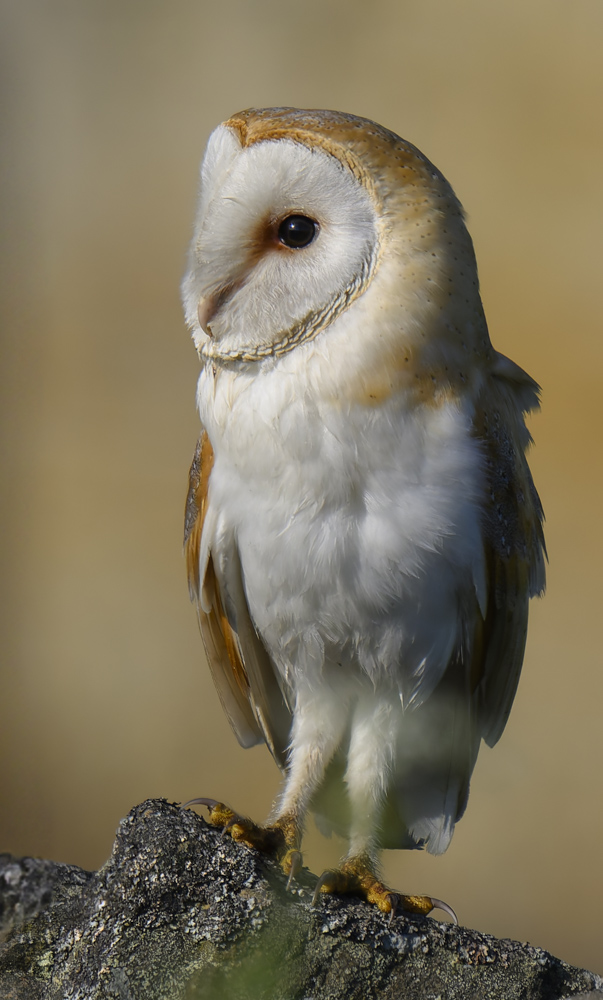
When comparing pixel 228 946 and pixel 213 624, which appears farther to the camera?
pixel 213 624

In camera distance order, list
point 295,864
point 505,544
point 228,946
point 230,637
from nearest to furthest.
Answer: point 228,946 < point 295,864 < point 505,544 < point 230,637

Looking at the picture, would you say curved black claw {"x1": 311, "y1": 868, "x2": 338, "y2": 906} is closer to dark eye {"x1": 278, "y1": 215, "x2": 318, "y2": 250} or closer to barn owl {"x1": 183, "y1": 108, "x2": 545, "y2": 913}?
barn owl {"x1": 183, "y1": 108, "x2": 545, "y2": 913}

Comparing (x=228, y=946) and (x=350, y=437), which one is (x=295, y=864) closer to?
(x=228, y=946)

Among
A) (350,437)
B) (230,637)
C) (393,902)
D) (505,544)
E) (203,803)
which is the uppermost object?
(350,437)

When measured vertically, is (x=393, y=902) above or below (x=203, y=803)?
below

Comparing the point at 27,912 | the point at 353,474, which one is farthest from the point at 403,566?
the point at 27,912

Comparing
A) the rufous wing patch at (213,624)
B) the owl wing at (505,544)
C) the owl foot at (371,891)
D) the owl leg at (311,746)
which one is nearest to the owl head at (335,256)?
the owl wing at (505,544)

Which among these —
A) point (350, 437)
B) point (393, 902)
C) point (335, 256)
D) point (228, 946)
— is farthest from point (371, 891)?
point (335, 256)
